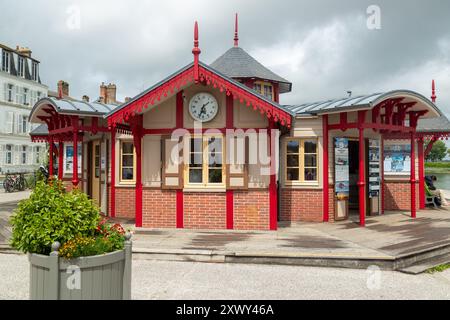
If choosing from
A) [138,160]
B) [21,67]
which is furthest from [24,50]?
[138,160]

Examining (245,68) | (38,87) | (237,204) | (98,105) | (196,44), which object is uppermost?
(38,87)

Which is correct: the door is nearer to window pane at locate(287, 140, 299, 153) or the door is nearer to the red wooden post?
the red wooden post

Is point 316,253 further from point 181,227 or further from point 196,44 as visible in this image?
point 196,44

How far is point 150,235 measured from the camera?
8.31 metres

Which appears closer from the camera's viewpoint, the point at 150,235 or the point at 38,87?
the point at 150,235

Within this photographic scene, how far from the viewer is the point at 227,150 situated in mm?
8930

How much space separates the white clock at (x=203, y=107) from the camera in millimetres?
9039

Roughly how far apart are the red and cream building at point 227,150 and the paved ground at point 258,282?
8.54 ft

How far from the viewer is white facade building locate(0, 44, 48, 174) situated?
1282 inches

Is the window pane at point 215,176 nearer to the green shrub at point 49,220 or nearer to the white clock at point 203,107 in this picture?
the white clock at point 203,107

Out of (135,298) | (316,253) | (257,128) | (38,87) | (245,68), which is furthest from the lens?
(38,87)

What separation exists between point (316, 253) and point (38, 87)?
3705 cm

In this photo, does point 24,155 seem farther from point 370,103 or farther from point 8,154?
point 370,103

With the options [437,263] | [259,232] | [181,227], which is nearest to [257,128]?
[259,232]
